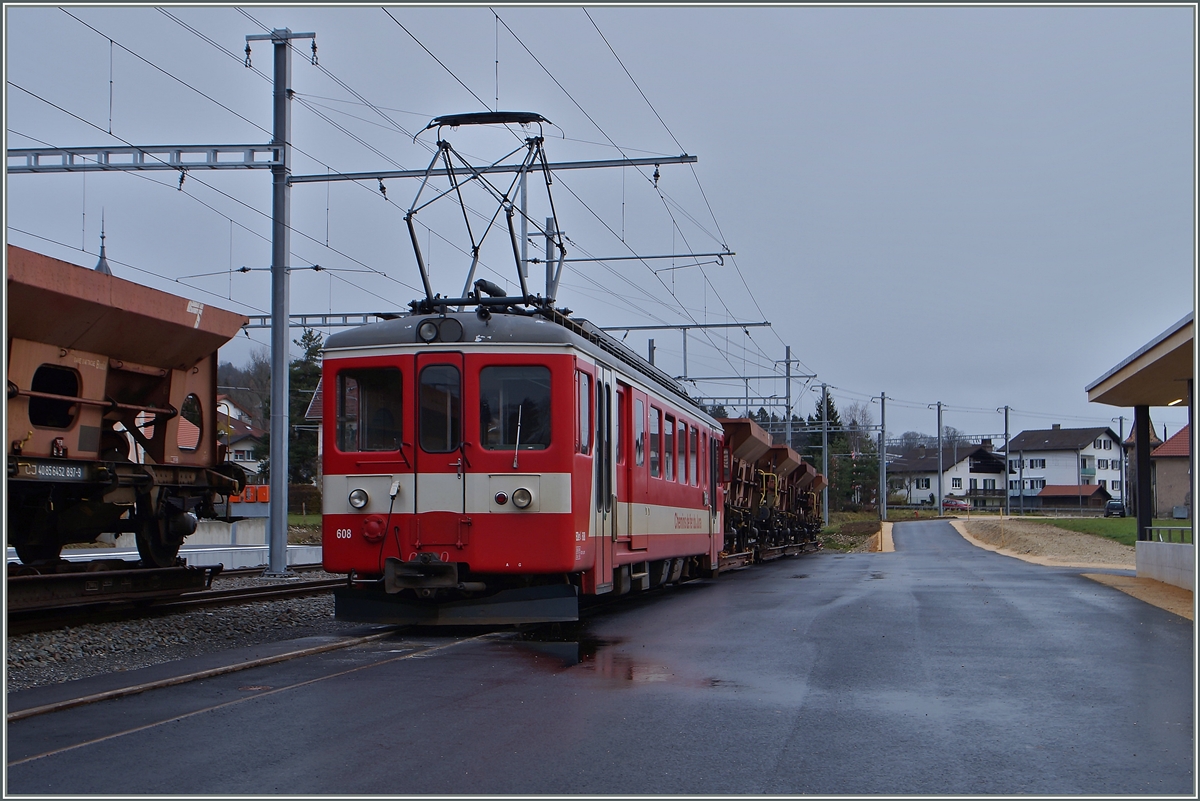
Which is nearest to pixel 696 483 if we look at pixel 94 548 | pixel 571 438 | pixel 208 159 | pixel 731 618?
pixel 731 618

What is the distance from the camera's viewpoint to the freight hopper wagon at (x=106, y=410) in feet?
33.8

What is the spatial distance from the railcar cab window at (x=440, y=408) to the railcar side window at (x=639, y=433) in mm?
3286

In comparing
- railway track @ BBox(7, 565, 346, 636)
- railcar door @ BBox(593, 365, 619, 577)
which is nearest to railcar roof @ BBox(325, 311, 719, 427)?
railcar door @ BBox(593, 365, 619, 577)

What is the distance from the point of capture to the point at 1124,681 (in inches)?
320

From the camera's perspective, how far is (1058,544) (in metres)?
37.5

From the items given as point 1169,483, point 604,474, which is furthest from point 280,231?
point 1169,483

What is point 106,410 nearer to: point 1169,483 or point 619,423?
point 619,423

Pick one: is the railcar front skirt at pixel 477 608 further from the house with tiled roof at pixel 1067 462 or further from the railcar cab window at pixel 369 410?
the house with tiled roof at pixel 1067 462

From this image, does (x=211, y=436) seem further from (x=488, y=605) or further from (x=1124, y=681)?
(x=1124, y=681)

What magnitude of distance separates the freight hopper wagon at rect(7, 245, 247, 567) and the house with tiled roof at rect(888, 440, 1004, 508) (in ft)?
338

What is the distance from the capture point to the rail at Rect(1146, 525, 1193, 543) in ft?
57.6

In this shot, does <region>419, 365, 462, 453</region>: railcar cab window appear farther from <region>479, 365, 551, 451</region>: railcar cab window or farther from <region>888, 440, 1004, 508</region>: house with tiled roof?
<region>888, 440, 1004, 508</region>: house with tiled roof

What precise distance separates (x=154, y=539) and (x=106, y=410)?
1.92 meters

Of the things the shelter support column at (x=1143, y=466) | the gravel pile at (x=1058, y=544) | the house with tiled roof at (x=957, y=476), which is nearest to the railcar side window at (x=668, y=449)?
the shelter support column at (x=1143, y=466)
